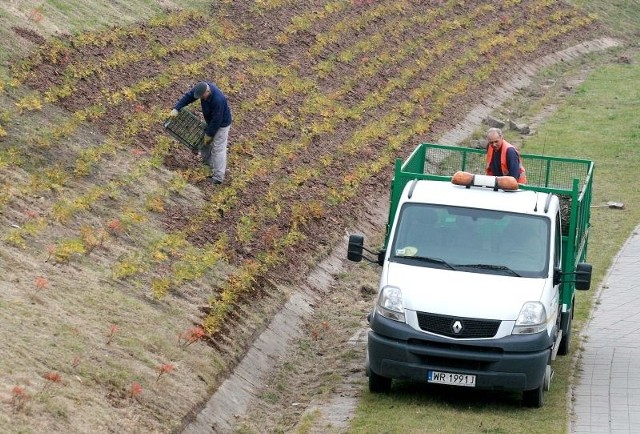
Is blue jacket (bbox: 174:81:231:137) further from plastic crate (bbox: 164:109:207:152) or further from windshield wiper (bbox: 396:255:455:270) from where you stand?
windshield wiper (bbox: 396:255:455:270)

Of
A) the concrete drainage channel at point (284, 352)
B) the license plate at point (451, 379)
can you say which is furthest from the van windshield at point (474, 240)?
the concrete drainage channel at point (284, 352)

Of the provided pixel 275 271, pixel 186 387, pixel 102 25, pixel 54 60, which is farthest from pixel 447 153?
pixel 102 25

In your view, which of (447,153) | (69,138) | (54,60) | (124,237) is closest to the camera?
(124,237)

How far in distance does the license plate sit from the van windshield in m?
1.18

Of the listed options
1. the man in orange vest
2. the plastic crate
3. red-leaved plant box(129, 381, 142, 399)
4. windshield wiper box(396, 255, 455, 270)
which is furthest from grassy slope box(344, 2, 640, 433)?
the plastic crate

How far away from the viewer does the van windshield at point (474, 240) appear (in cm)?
1380

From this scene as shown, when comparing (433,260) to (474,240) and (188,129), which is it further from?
(188,129)

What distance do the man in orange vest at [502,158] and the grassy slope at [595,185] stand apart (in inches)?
94.5

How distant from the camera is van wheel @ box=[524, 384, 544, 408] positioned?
13.6 meters

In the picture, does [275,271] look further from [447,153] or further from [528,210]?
[528,210]

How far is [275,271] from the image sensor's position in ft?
60.0

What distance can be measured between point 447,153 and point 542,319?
516cm

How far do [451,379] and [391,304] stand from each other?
999 millimetres

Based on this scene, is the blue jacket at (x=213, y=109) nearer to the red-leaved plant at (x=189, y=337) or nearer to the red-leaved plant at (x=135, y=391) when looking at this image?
the red-leaved plant at (x=189, y=337)
